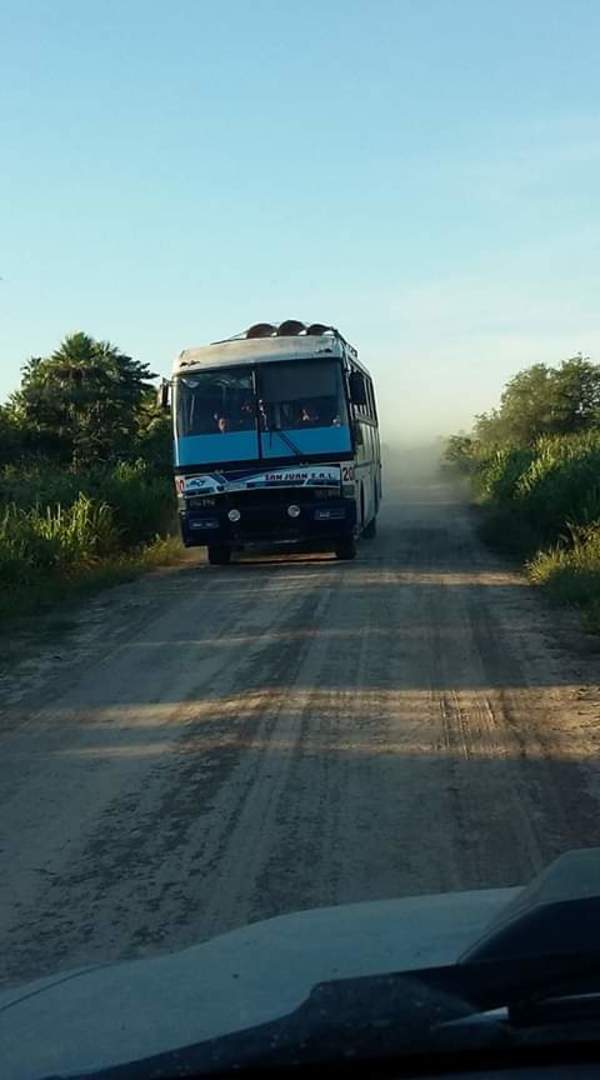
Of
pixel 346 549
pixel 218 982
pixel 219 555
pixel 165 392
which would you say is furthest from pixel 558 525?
pixel 218 982

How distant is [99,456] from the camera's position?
32.9 meters

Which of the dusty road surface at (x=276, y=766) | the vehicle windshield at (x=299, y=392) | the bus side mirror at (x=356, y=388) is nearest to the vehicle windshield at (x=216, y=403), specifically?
the vehicle windshield at (x=299, y=392)

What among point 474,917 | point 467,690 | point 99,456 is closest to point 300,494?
point 467,690

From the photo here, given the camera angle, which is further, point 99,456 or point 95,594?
point 99,456

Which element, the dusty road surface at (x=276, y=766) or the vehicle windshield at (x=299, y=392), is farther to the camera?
the vehicle windshield at (x=299, y=392)

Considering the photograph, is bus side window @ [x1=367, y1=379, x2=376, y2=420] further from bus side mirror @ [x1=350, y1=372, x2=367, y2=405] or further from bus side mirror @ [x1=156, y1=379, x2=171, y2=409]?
bus side mirror @ [x1=156, y1=379, x2=171, y2=409]

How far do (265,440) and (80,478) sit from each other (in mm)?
6156

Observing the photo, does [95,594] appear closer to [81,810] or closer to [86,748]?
[86,748]

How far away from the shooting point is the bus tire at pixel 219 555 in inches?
697

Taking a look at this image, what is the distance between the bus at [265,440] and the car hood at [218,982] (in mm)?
13735

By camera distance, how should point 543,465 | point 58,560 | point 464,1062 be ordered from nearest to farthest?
point 464,1062, point 58,560, point 543,465

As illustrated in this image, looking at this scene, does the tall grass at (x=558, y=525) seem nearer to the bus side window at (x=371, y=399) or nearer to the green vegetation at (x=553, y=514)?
the green vegetation at (x=553, y=514)

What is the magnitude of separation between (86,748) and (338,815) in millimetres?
2080

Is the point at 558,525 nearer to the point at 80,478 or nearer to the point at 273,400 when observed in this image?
the point at 273,400
